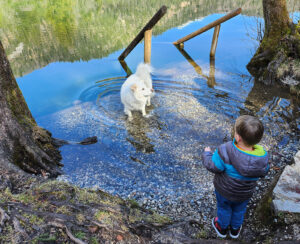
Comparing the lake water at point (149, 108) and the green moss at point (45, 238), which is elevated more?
the green moss at point (45, 238)

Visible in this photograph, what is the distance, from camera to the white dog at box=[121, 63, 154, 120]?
637 cm

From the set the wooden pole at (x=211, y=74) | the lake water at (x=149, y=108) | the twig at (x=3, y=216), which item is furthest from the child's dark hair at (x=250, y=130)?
the wooden pole at (x=211, y=74)

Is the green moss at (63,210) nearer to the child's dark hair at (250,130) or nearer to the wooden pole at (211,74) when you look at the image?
the child's dark hair at (250,130)

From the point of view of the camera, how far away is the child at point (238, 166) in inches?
101

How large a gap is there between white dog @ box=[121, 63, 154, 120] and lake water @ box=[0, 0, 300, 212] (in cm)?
36

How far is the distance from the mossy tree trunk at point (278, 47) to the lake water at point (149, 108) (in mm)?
686

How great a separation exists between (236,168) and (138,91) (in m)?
4.17

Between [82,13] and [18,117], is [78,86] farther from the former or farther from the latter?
[82,13]

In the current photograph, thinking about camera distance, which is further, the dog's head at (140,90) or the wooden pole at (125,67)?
the wooden pole at (125,67)

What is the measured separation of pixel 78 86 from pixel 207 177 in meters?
7.14

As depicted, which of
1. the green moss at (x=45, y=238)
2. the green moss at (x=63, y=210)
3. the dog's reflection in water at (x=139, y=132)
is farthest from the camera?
the dog's reflection in water at (x=139, y=132)

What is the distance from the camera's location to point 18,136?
3863 millimetres

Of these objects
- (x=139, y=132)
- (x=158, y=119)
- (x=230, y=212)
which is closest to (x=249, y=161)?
(x=230, y=212)

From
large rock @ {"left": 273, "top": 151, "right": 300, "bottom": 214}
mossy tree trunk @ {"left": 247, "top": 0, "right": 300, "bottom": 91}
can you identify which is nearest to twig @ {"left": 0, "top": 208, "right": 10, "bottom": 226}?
large rock @ {"left": 273, "top": 151, "right": 300, "bottom": 214}
